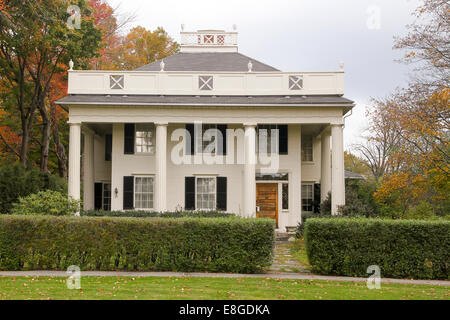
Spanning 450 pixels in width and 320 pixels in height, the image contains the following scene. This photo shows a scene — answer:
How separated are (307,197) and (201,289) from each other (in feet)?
41.0

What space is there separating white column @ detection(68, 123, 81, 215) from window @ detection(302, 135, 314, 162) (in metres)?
10.3

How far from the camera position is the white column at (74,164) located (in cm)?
1636

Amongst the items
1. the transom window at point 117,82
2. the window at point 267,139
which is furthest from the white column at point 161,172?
the window at point 267,139

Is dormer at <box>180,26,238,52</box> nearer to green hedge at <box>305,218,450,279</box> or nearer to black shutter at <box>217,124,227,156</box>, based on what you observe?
black shutter at <box>217,124,227,156</box>

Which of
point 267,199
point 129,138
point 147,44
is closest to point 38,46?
point 129,138

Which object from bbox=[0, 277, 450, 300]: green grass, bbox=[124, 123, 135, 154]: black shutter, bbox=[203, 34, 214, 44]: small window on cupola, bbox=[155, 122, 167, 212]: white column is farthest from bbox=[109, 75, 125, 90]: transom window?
bbox=[0, 277, 450, 300]: green grass

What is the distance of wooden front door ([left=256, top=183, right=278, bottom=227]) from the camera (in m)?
18.5

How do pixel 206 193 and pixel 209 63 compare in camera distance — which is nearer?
pixel 206 193

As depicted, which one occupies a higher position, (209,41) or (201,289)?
(209,41)

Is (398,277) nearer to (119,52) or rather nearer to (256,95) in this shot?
(256,95)

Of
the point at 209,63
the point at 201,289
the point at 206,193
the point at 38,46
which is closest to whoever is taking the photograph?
the point at 201,289

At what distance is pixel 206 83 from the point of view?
57.4ft

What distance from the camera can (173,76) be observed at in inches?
688

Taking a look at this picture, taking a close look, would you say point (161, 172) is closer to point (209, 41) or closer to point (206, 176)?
point (206, 176)
